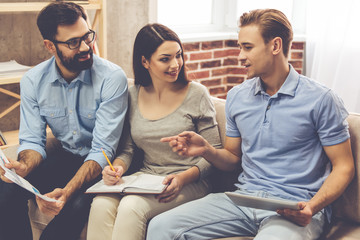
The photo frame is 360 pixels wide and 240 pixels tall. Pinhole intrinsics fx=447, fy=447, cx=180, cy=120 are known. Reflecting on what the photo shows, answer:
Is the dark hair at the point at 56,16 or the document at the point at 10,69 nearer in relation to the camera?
the dark hair at the point at 56,16

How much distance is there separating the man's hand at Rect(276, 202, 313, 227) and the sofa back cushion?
0.28 meters

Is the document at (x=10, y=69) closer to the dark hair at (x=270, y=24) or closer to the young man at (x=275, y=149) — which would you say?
the young man at (x=275, y=149)

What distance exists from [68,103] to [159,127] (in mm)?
483

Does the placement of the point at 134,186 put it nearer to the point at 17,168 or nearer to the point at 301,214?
the point at 17,168

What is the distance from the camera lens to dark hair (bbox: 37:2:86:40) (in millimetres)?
2029

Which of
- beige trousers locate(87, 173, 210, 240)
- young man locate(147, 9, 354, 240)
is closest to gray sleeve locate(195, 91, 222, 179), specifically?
young man locate(147, 9, 354, 240)

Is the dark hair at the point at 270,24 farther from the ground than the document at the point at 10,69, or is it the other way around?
the dark hair at the point at 270,24

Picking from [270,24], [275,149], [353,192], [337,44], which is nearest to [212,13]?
[337,44]

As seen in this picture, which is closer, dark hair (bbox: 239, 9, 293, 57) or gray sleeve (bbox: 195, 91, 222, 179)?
dark hair (bbox: 239, 9, 293, 57)

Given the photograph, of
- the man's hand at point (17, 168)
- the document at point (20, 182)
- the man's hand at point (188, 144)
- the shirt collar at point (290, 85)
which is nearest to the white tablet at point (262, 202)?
the man's hand at point (188, 144)

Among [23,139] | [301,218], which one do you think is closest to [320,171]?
[301,218]

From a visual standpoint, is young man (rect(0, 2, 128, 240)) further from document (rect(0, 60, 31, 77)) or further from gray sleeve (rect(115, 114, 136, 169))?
document (rect(0, 60, 31, 77))

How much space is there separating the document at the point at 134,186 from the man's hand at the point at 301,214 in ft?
1.59

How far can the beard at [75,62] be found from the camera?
206 centimetres
